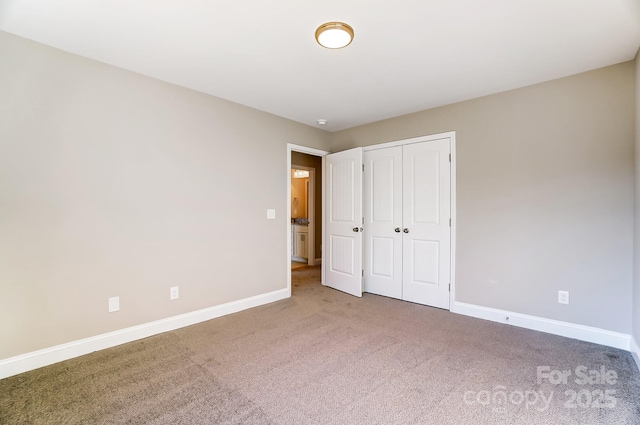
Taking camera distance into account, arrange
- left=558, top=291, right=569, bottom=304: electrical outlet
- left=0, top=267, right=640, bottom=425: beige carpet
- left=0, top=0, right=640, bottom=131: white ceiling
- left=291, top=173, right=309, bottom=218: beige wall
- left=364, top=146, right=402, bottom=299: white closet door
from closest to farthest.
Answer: left=0, top=267, right=640, bottom=425: beige carpet → left=0, top=0, right=640, bottom=131: white ceiling → left=558, top=291, right=569, bottom=304: electrical outlet → left=364, top=146, right=402, bottom=299: white closet door → left=291, top=173, right=309, bottom=218: beige wall

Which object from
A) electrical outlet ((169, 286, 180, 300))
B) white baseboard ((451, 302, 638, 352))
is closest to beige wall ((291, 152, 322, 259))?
white baseboard ((451, 302, 638, 352))

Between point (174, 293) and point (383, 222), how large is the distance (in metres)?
2.70

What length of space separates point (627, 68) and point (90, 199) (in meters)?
4.66

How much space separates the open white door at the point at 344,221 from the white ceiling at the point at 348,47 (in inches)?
52.1

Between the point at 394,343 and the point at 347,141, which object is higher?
the point at 347,141

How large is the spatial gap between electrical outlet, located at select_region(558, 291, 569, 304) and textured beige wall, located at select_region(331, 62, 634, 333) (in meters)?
0.04

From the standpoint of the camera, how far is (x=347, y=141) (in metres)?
4.57

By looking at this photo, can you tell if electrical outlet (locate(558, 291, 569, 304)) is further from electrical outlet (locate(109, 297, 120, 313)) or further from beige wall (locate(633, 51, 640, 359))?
electrical outlet (locate(109, 297, 120, 313))

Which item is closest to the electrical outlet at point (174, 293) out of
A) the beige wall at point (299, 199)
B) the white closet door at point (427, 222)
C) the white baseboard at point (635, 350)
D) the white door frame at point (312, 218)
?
the white closet door at point (427, 222)

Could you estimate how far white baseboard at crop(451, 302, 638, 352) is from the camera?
2.57 meters

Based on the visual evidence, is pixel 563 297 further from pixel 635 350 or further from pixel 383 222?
pixel 383 222

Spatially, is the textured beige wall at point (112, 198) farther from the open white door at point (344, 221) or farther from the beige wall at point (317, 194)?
the beige wall at point (317, 194)

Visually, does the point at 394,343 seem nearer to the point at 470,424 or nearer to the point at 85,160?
the point at 470,424

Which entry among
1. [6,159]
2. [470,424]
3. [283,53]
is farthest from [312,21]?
[470,424]
